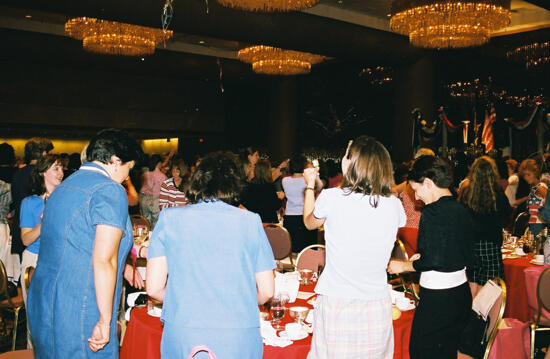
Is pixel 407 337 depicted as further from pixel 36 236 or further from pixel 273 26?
pixel 273 26

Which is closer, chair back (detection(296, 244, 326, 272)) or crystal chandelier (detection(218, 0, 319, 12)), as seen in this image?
chair back (detection(296, 244, 326, 272))

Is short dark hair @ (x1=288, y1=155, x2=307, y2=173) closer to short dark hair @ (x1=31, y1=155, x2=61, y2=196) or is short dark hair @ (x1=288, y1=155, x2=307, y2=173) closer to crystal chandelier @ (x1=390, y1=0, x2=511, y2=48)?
crystal chandelier @ (x1=390, y1=0, x2=511, y2=48)

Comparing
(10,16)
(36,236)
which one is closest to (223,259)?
(36,236)

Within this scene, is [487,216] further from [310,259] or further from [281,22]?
[281,22]

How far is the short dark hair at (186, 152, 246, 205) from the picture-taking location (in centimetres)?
191

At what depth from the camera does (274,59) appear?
10.6 metres

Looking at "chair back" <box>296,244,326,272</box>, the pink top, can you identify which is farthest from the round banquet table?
the pink top

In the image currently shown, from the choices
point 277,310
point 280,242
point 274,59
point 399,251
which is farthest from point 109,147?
point 274,59

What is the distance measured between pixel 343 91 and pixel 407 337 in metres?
13.6

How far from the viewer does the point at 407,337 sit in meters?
2.63

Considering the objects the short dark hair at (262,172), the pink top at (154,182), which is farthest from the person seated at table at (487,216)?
the pink top at (154,182)

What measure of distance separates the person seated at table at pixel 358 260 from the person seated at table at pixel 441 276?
16.0 inches

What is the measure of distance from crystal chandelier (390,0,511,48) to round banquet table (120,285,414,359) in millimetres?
5224

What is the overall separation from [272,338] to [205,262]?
0.67 metres
